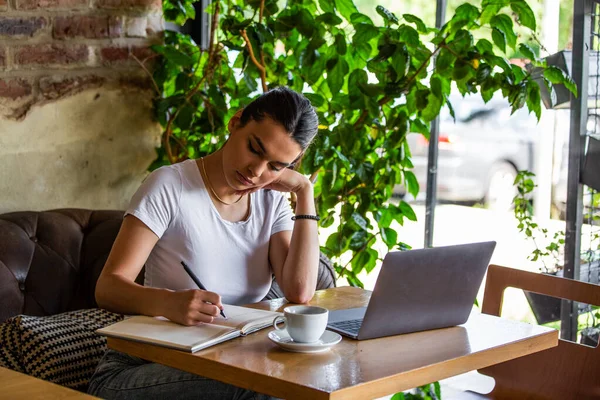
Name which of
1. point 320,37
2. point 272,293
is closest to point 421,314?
point 272,293

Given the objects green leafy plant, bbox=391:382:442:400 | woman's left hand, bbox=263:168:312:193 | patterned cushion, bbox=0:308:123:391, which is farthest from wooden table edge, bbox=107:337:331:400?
green leafy plant, bbox=391:382:442:400

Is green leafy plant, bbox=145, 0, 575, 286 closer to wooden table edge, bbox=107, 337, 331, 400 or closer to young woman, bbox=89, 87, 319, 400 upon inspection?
young woman, bbox=89, 87, 319, 400

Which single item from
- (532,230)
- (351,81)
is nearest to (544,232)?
(532,230)

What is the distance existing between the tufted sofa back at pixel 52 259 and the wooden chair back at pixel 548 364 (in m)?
0.60

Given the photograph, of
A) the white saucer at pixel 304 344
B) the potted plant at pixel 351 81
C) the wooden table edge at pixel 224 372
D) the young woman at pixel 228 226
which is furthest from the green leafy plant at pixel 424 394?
the wooden table edge at pixel 224 372

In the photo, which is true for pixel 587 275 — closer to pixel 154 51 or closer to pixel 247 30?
pixel 247 30

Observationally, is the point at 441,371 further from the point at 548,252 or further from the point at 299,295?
Result: the point at 548,252

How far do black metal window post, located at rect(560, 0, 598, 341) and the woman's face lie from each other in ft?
3.78

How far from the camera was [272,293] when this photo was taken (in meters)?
2.58

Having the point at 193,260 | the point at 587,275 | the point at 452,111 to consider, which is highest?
the point at 452,111

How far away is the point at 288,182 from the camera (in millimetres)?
2320

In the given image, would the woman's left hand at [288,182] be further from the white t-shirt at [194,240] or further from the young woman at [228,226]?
the white t-shirt at [194,240]

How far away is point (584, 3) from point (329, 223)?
1192mm

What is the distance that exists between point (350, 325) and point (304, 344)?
0.22m
